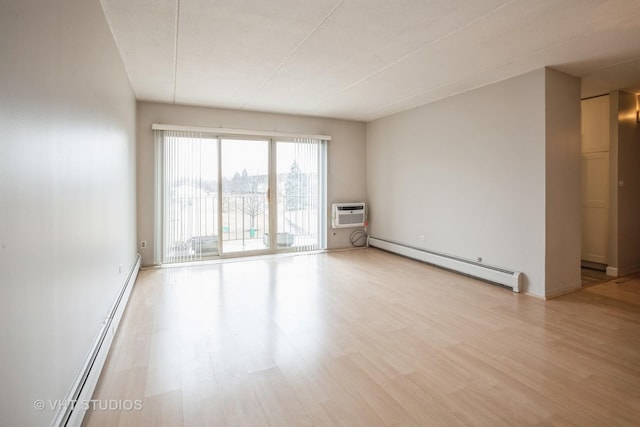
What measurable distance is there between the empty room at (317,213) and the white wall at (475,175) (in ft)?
0.10

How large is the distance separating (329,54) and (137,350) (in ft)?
10.3

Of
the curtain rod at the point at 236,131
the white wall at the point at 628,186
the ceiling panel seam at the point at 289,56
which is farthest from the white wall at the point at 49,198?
the white wall at the point at 628,186

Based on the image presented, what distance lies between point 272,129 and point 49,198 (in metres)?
4.74

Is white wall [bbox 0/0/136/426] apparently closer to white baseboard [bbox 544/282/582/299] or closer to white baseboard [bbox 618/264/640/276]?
white baseboard [bbox 544/282/582/299]

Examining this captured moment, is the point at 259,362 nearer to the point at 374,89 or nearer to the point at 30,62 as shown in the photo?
the point at 30,62

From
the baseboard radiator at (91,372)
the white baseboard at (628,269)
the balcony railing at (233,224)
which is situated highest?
the balcony railing at (233,224)

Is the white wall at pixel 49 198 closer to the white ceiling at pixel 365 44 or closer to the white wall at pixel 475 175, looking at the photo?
the white ceiling at pixel 365 44

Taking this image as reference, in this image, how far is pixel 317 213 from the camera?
645 cm

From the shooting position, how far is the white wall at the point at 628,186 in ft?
14.8

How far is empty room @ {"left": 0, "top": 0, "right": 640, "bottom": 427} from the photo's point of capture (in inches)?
63.0

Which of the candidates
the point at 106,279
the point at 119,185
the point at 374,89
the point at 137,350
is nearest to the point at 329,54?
the point at 374,89

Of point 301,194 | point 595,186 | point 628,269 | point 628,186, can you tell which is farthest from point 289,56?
point 628,269

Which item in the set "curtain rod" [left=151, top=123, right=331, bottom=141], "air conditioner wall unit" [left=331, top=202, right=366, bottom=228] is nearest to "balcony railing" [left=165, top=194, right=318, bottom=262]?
"air conditioner wall unit" [left=331, top=202, right=366, bottom=228]

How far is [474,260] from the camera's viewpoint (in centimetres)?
449
